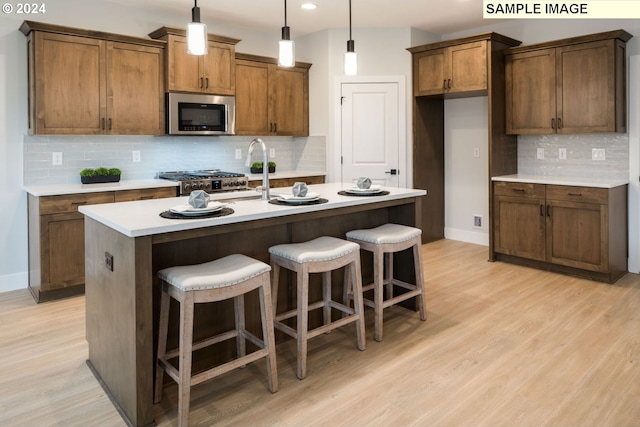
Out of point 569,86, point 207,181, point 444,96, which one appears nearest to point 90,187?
point 207,181

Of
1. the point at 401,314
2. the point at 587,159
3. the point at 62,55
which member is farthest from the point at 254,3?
the point at 587,159

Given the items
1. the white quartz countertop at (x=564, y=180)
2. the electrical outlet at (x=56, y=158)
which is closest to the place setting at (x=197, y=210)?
the electrical outlet at (x=56, y=158)

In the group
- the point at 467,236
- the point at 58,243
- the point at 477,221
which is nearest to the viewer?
the point at 58,243

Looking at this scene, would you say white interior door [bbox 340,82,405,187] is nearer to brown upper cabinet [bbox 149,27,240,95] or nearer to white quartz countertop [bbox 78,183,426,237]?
brown upper cabinet [bbox 149,27,240,95]

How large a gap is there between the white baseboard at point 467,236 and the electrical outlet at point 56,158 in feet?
14.3

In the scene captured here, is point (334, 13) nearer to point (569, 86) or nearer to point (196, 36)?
point (569, 86)

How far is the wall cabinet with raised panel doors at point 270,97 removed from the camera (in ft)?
17.4

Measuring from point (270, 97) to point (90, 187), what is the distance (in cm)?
228

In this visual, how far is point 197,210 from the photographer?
2.41 metres

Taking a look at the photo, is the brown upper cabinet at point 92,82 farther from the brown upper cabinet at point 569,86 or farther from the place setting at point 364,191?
the brown upper cabinet at point 569,86

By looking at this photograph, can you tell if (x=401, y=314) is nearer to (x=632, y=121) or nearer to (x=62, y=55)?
(x=632, y=121)

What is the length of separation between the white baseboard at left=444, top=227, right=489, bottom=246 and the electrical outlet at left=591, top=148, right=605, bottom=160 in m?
1.47

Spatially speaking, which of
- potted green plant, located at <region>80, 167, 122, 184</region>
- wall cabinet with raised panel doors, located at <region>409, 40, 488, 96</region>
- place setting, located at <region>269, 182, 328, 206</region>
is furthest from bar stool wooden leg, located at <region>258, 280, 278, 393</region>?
wall cabinet with raised panel doors, located at <region>409, 40, 488, 96</region>

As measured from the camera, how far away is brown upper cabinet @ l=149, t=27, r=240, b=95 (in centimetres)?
457
